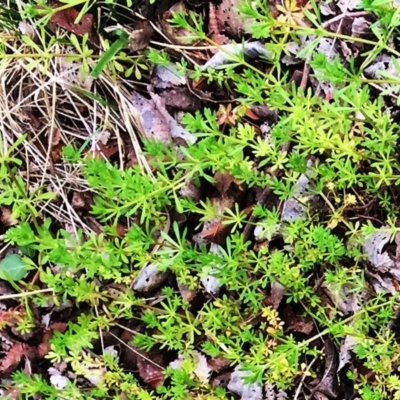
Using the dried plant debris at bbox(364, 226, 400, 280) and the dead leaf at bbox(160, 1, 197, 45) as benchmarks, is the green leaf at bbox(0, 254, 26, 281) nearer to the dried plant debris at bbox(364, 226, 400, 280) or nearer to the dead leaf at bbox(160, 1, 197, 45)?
the dead leaf at bbox(160, 1, 197, 45)

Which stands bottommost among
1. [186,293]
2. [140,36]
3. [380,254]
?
[186,293]

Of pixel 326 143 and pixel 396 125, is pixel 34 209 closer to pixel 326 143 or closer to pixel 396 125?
pixel 326 143

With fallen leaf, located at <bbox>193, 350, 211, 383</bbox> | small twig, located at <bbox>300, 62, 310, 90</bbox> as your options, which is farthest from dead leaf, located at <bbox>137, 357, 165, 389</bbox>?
small twig, located at <bbox>300, 62, 310, 90</bbox>

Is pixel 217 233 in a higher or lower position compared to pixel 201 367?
higher

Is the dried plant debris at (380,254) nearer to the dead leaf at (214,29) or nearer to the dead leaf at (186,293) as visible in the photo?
the dead leaf at (186,293)

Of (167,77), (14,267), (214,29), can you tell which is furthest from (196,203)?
(14,267)

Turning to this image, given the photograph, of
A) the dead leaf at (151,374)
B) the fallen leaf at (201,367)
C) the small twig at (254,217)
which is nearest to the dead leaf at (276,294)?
the small twig at (254,217)

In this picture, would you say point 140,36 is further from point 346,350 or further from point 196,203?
point 346,350
